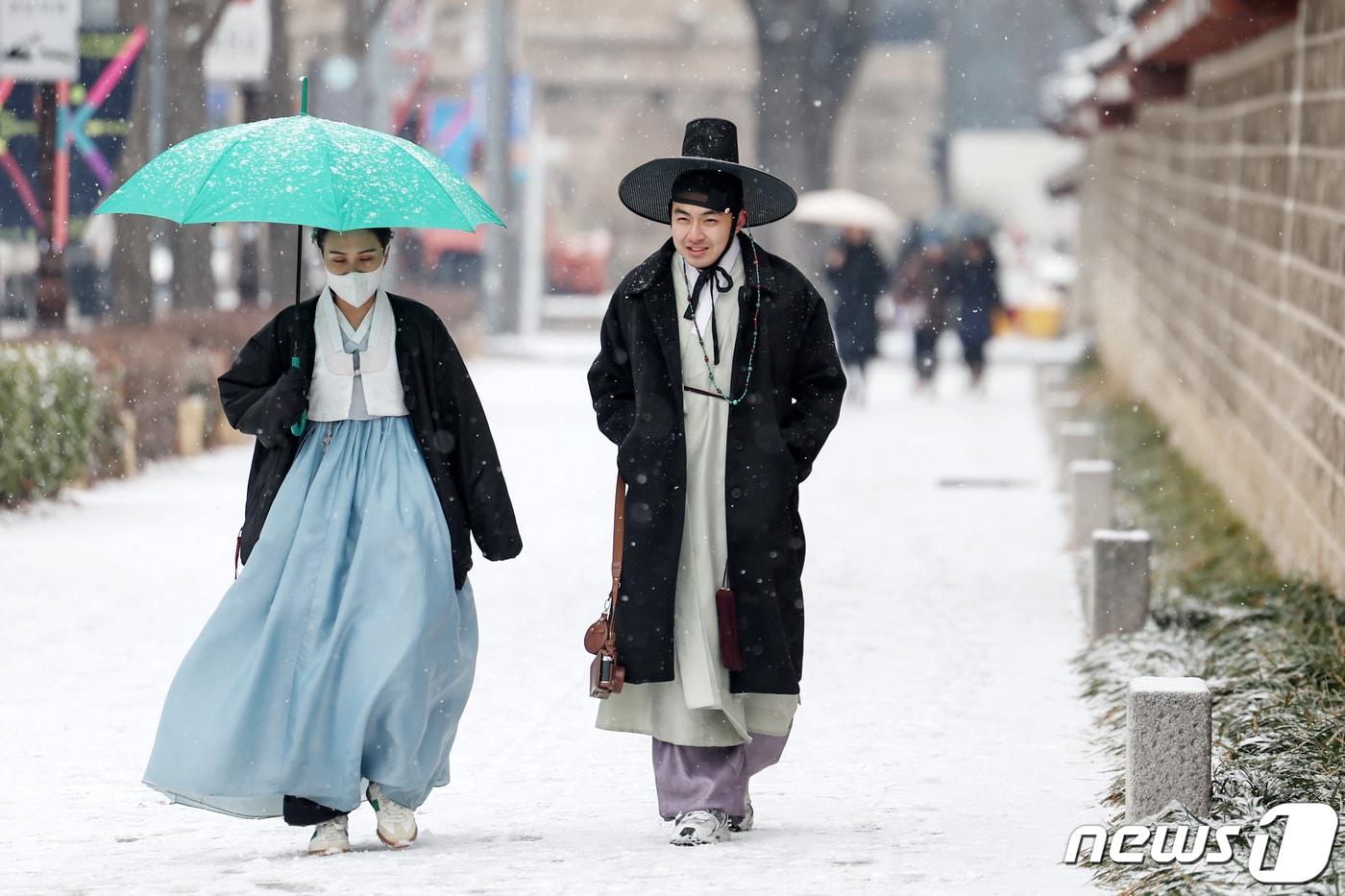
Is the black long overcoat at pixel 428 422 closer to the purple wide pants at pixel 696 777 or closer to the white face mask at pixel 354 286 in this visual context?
the white face mask at pixel 354 286

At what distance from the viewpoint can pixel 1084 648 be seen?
950 centimetres

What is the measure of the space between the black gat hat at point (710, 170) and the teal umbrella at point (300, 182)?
40cm

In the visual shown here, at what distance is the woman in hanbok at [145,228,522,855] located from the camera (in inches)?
230

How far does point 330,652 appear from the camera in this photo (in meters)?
5.86

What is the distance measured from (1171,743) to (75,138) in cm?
1334

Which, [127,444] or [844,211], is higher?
[844,211]

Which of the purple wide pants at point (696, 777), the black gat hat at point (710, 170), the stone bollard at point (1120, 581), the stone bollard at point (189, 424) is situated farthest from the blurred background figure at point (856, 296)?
the purple wide pants at point (696, 777)

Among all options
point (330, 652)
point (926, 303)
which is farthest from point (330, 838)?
point (926, 303)

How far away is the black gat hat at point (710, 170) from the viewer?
6.11 m

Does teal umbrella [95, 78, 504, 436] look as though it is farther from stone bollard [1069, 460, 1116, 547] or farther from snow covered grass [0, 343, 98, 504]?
snow covered grass [0, 343, 98, 504]

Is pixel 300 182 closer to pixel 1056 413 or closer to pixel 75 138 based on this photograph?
pixel 75 138

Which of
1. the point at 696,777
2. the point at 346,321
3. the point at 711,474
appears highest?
the point at 346,321

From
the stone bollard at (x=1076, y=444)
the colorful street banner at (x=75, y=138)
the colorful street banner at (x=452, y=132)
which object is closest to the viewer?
the stone bollard at (x=1076, y=444)

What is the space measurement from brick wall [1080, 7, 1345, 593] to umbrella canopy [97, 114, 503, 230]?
14.3 ft
